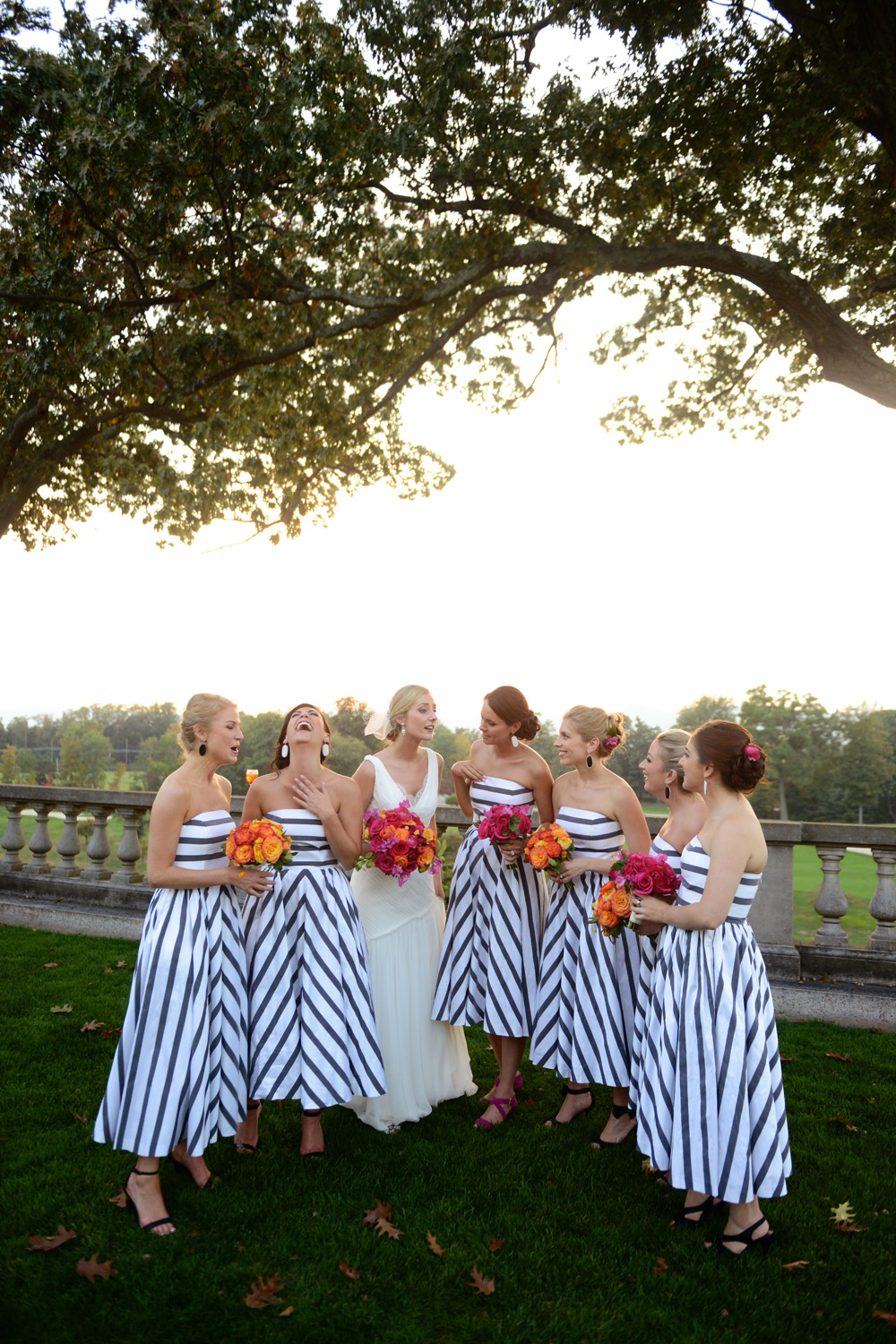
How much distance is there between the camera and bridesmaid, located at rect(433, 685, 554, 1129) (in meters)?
5.32

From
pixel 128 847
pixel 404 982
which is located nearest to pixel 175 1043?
pixel 404 982

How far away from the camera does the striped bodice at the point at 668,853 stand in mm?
4551

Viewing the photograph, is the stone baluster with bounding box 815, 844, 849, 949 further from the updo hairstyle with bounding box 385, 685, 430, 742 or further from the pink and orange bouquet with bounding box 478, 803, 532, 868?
the updo hairstyle with bounding box 385, 685, 430, 742

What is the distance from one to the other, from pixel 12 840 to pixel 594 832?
849cm

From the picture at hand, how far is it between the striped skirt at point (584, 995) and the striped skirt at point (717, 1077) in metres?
0.83

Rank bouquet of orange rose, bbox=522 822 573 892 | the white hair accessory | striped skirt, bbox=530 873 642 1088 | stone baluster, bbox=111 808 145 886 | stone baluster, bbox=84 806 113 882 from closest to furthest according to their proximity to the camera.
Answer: bouquet of orange rose, bbox=522 822 573 892, striped skirt, bbox=530 873 642 1088, the white hair accessory, stone baluster, bbox=111 808 145 886, stone baluster, bbox=84 806 113 882

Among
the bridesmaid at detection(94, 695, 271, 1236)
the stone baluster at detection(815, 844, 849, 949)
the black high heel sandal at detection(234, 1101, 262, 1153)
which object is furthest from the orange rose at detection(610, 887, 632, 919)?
the stone baluster at detection(815, 844, 849, 949)

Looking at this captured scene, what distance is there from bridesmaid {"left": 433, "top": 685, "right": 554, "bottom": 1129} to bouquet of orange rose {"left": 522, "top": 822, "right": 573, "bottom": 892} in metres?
0.32

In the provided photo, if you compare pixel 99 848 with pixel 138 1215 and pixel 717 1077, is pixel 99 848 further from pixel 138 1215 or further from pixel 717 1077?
pixel 717 1077

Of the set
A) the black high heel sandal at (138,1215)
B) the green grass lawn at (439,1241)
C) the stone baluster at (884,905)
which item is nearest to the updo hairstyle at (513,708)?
the green grass lawn at (439,1241)

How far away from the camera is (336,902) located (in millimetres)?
4785

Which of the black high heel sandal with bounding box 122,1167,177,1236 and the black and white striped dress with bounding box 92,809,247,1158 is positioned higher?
the black and white striped dress with bounding box 92,809,247,1158

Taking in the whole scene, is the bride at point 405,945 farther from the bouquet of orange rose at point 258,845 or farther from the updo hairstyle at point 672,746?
the updo hairstyle at point 672,746

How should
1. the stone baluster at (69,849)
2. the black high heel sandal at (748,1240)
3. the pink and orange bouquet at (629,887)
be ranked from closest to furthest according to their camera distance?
the black high heel sandal at (748,1240) < the pink and orange bouquet at (629,887) < the stone baluster at (69,849)
